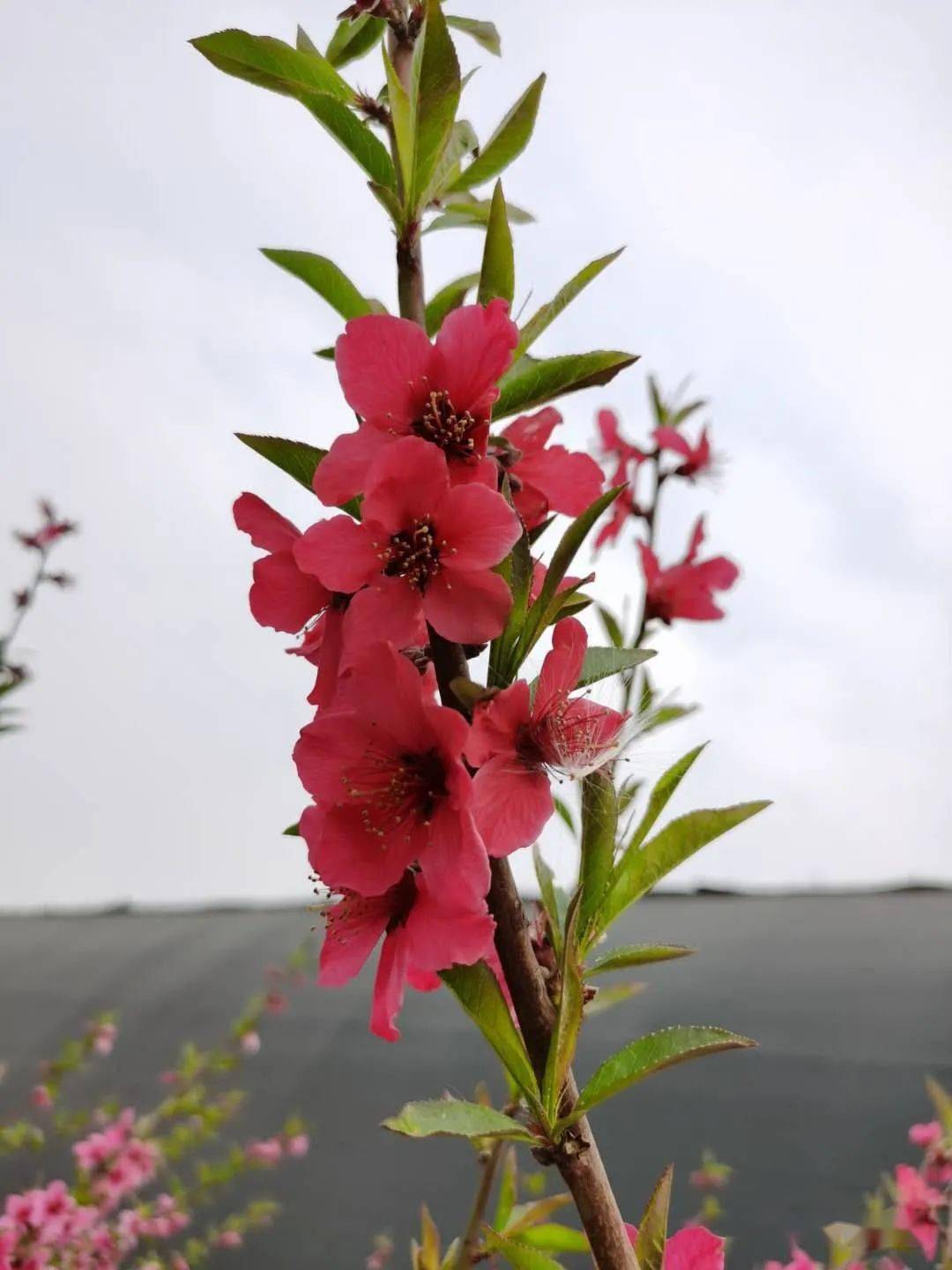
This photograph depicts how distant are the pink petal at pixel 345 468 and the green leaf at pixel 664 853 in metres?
0.23

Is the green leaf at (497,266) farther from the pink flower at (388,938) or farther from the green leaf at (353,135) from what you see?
the pink flower at (388,938)

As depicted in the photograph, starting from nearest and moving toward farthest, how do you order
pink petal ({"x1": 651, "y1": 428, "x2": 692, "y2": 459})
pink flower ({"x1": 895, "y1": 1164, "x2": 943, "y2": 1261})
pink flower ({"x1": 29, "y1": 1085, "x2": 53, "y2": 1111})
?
1. pink flower ({"x1": 895, "y1": 1164, "x2": 943, "y2": 1261})
2. pink petal ({"x1": 651, "y1": 428, "x2": 692, "y2": 459})
3. pink flower ({"x1": 29, "y1": 1085, "x2": 53, "y2": 1111})

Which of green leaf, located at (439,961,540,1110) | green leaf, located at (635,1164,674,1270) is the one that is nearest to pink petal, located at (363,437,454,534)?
green leaf, located at (439,961,540,1110)

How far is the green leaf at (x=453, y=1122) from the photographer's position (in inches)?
15.7

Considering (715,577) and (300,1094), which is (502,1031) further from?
(300,1094)

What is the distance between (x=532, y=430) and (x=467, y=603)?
148 mm

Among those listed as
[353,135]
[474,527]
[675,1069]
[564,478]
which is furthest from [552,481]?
[675,1069]

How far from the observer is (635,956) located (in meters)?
0.50

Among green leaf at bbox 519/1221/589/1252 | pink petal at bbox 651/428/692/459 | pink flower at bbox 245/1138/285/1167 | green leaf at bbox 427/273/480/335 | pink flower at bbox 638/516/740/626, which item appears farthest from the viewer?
pink flower at bbox 245/1138/285/1167

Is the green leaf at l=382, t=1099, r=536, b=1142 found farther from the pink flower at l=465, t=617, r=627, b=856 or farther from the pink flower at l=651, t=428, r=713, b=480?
the pink flower at l=651, t=428, r=713, b=480

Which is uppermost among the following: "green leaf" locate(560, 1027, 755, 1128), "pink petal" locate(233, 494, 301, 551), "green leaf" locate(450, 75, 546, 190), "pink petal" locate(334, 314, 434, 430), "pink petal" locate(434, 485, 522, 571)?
"green leaf" locate(450, 75, 546, 190)

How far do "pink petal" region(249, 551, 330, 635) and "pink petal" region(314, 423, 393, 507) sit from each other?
6 cm

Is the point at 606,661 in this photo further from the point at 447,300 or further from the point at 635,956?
the point at 447,300

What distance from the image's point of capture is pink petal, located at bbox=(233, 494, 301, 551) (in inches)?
20.6
